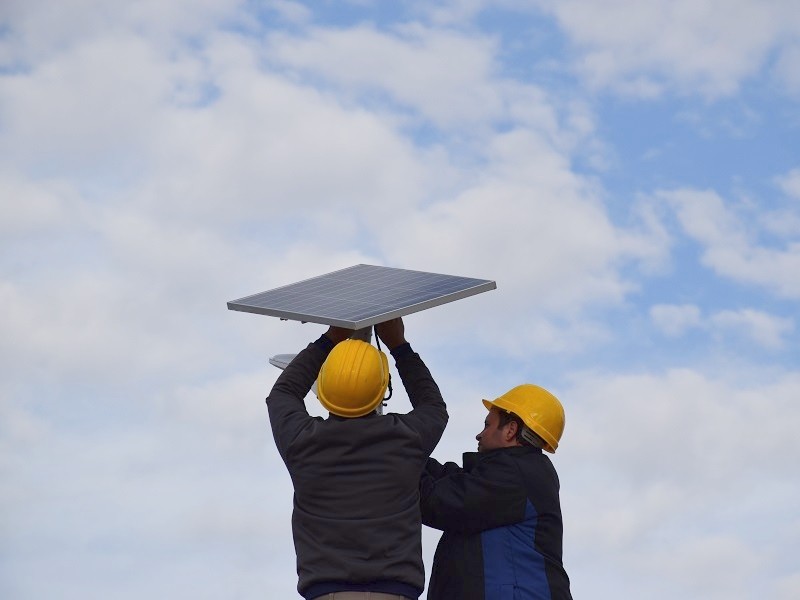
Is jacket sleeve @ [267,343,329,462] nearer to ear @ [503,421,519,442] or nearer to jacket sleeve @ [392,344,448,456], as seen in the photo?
jacket sleeve @ [392,344,448,456]

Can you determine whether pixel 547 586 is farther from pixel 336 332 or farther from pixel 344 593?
pixel 336 332

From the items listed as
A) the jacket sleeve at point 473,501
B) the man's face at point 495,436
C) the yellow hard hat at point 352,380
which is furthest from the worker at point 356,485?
the man's face at point 495,436

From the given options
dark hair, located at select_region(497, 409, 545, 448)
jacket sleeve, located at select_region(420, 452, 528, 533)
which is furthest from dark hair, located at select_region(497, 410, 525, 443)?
jacket sleeve, located at select_region(420, 452, 528, 533)

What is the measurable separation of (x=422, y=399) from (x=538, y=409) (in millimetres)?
917

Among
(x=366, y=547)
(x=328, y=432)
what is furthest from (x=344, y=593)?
(x=328, y=432)

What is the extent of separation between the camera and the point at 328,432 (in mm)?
6484

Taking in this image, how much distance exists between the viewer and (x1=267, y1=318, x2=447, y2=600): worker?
6.42 m

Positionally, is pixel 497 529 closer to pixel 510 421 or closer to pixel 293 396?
pixel 510 421

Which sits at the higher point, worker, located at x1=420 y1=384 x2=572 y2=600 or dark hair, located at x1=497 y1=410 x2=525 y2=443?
dark hair, located at x1=497 y1=410 x2=525 y2=443

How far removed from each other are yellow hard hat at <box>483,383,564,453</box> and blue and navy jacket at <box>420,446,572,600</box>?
25cm

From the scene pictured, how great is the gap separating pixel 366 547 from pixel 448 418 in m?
1.03

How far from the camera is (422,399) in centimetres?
709

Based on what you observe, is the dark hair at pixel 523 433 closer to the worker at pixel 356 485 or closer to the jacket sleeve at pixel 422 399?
the jacket sleeve at pixel 422 399

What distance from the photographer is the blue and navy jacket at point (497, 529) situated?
7043 millimetres
